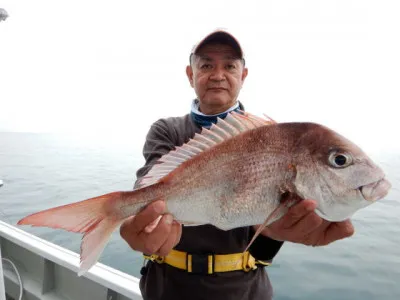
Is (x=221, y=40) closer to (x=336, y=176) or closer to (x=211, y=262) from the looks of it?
(x=336, y=176)

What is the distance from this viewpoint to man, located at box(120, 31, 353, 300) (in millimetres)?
1668

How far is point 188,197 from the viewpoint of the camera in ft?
5.21

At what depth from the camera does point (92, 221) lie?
154 cm

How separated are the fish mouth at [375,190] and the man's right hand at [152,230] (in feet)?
3.21

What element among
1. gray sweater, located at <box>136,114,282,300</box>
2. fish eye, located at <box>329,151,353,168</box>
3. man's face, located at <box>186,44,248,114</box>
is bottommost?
gray sweater, located at <box>136,114,282,300</box>

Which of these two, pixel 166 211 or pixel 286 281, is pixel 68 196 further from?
pixel 166 211

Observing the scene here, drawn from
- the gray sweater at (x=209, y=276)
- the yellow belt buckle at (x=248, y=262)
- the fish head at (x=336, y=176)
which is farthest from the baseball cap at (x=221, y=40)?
the yellow belt buckle at (x=248, y=262)

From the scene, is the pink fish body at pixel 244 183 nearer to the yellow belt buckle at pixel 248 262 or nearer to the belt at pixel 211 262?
the belt at pixel 211 262

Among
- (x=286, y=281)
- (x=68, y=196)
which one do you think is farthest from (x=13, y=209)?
(x=286, y=281)

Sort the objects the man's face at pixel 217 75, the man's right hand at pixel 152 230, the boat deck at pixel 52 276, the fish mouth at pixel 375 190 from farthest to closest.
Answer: the boat deck at pixel 52 276 < the man's face at pixel 217 75 < the man's right hand at pixel 152 230 < the fish mouth at pixel 375 190

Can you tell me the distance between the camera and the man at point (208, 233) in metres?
1.67

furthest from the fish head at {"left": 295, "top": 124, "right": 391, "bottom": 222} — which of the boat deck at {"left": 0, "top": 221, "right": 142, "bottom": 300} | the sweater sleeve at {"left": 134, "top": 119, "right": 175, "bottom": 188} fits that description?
the boat deck at {"left": 0, "top": 221, "right": 142, "bottom": 300}

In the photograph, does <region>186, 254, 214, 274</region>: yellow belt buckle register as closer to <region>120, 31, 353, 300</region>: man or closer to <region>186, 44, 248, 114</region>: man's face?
<region>120, 31, 353, 300</region>: man

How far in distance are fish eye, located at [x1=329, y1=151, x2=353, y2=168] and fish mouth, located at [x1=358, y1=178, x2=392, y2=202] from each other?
13 centimetres
